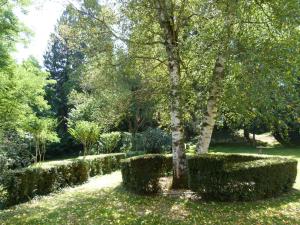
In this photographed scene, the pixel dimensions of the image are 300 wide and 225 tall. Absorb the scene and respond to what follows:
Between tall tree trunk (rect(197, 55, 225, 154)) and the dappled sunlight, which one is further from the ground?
tall tree trunk (rect(197, 55, 225, 154))

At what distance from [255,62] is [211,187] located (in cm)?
340

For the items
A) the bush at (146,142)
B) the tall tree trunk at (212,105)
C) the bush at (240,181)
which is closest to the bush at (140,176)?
the bush at (240,181)

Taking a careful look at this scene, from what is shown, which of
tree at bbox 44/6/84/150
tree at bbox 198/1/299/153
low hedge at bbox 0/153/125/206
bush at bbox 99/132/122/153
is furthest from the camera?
tree at bbox 44/6/84/150

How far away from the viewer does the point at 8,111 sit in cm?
1420

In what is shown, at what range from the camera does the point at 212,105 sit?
988cm

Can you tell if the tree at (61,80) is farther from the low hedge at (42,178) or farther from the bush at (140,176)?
the bush at (140,176)

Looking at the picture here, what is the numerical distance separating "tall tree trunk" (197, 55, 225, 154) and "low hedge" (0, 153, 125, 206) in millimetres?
4781

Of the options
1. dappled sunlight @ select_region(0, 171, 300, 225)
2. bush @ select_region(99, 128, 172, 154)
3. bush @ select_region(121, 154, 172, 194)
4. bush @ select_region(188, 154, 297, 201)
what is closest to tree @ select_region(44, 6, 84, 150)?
bush @ select_region(99, 128, 172, 154)

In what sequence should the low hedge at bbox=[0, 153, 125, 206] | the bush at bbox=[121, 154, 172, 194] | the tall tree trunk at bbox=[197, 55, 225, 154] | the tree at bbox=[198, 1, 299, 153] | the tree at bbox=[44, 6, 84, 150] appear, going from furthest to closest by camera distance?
1. the tree at bbox=[44, 6, 84, 150]
2. the bush at bbox=[121, 154, 172, 194]
3. the low hedge at bbox=[0, 153, 125, 206]
4. the tall tree trunk at bbox=[197, 55, 225, 154]
5. the tree at bbox=[198, 1, 299, 153]

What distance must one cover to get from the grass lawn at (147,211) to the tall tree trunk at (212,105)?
2.44 metres

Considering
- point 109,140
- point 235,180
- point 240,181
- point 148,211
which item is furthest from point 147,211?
point 109,140

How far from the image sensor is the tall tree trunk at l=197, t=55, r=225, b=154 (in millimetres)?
8469

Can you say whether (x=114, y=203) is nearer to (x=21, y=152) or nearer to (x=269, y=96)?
(x=21, y=152)

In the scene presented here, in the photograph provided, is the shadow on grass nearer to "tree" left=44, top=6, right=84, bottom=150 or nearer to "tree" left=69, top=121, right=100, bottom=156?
"tree" left=69, top=121, right=100, bottom=156
